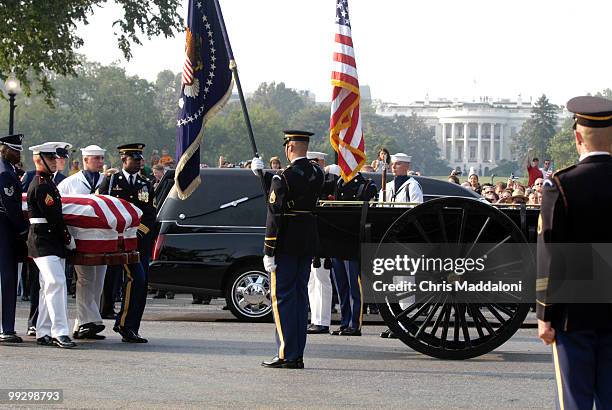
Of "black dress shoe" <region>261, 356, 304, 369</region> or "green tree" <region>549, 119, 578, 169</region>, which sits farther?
"green tree" <region>549, 119, 578, 169</region>

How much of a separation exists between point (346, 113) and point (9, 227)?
3.69m

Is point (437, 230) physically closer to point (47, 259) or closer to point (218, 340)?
point (218, 340)

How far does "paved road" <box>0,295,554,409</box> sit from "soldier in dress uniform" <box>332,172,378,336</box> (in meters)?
0.24

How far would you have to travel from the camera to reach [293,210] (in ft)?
31.2

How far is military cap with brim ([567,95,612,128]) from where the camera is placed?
5.59 meters

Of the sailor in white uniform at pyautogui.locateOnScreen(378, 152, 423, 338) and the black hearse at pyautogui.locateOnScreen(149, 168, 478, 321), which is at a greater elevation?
the sailor in white uniform at pyautogui.locateOnScreen(378, 152, 423, 338)

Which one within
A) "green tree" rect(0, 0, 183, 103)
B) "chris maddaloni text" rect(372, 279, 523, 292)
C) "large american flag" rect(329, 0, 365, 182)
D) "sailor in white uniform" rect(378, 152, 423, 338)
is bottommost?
"chris maddaloni text" rect(372, 279, 523, 292)

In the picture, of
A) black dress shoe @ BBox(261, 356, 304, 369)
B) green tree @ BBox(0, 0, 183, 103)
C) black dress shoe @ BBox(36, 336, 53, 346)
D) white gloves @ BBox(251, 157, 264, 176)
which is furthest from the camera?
green tree @ BBox(0, 0, 183, 103)

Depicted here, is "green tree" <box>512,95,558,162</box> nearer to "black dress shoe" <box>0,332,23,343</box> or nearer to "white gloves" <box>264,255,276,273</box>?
"black dress shoe" <box>0,332,23,343</box>

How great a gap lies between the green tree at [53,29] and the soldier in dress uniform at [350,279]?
41.0 ft

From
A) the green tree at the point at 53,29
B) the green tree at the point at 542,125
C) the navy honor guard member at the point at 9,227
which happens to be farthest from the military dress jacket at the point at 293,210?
the green tree at the point at 542,125

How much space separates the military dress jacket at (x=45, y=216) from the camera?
10.4 metres

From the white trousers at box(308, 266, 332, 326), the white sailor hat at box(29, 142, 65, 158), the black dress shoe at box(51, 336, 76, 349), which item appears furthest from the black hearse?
the black dress shoe at box(51, 336, 76, 349)

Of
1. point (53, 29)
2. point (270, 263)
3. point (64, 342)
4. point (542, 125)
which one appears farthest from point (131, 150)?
point (542, 125)
